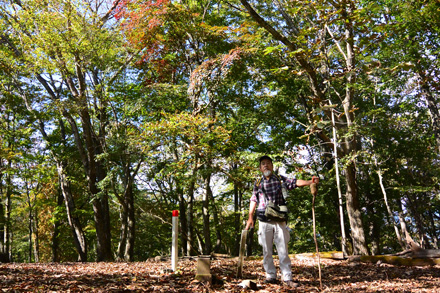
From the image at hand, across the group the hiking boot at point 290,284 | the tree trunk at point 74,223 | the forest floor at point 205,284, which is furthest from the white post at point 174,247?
the tree trunk at point 74,223

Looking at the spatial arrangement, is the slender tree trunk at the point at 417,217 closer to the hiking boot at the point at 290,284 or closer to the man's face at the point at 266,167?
the hiking boot at the point at 290,284

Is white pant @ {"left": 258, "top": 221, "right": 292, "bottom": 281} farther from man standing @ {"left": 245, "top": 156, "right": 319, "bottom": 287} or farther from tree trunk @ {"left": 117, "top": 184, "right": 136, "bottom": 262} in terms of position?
tree trunk @ {"left": 117, "top": 184, "right": 136, "bottom": 262}

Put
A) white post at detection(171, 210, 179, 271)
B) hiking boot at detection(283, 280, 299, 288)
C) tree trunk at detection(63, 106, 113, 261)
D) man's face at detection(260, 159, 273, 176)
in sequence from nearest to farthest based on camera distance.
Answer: hiking boot at detection(283, 280, 299, 288) → man's face at detection(260, 159, 273, 176) → white post at detection(171, 210, 179, 271) → tree trunk at detection(63, 106, 113, 261)

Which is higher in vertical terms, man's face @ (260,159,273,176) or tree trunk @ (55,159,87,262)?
man's face @ (260,159,273,176)

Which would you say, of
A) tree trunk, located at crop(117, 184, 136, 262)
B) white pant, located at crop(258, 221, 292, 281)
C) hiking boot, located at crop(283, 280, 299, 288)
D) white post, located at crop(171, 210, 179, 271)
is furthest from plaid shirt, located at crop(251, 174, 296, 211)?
tree trunk, located at crop(117, 184, 136, 262)

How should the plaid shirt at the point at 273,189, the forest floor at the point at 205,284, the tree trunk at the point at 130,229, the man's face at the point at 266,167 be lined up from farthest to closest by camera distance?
the tree trunk at the point at 130,229, the man's face at the point at 266,167, the plaid shirt at the point at 273,189, the forest floor at the point at 205,284

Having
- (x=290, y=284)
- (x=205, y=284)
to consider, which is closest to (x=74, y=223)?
(x=205, y=284)

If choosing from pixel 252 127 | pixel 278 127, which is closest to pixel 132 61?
pixel 252 127

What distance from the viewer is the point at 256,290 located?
4156 millimetres

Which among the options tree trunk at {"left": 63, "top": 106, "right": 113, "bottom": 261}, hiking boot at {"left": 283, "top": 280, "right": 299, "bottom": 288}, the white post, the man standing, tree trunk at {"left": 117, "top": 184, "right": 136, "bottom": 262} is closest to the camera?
hiking boot at {"left": 283, "top": 280, "right": 299, "bottom": 288}

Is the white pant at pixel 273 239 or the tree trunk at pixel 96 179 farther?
the tree trunk at pixel 96 179

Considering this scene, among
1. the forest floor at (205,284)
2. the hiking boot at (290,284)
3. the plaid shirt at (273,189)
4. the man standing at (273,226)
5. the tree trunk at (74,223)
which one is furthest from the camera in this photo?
the tree trunk at (74,223)

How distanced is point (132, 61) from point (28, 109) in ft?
16.1

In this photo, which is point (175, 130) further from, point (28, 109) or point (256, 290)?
point (28, 109)
